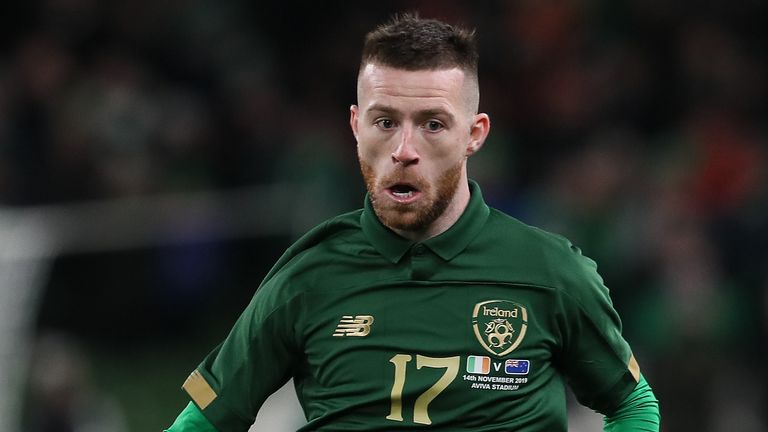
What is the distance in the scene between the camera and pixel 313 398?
374 centimetres

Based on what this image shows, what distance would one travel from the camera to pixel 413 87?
3.64 m

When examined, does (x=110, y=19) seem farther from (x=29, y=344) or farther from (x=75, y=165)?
(x=29, y=344)

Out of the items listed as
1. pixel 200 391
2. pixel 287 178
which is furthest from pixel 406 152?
pixel 287 178

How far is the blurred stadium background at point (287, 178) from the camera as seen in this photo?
827 cm

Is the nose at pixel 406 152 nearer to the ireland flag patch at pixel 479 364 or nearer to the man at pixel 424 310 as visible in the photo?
the man at pixel 424 310

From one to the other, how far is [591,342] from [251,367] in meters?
0.86

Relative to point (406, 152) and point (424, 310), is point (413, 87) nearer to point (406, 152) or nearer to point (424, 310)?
point (406, 152)

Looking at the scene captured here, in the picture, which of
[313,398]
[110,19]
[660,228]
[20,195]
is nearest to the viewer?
[313,398]

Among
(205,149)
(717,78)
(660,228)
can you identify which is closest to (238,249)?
(205,149)

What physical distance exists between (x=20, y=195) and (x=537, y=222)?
3171 millimetres

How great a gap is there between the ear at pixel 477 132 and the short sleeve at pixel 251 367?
1.95 feet

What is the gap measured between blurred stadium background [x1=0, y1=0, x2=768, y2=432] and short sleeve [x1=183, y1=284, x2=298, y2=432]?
388cm

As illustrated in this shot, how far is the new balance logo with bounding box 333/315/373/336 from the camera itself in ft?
12.1

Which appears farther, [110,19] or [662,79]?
[110,19]
